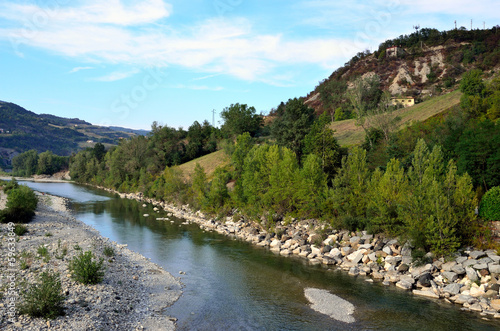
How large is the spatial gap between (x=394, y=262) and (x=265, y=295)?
1154 cm

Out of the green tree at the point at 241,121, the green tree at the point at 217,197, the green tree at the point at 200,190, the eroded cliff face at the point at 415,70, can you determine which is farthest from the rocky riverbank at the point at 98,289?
the eroded cliff face at the point at 415,70

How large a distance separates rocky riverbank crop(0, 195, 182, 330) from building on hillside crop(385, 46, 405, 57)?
14377 centimetres

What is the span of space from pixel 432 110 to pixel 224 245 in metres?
49.6

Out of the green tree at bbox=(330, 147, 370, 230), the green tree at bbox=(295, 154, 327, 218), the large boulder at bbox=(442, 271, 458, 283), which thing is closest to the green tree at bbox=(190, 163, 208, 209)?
the green tree at bbox=(295, 154, 327, 218)

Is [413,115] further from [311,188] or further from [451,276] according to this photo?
[451,276]

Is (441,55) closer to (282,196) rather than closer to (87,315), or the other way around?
(282,196)

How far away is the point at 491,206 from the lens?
2650 cm

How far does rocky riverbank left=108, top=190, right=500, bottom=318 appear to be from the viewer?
2198cm

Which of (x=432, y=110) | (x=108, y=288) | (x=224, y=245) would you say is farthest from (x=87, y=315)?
(x=432, y=110)

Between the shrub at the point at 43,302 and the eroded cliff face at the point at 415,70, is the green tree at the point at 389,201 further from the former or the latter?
the eroded cliff face at the point at 415,70

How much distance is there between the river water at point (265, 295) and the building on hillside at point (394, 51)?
13399cm

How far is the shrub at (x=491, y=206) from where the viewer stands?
86.0 feet

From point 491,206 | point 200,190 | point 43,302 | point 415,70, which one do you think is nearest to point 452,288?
point 491,206

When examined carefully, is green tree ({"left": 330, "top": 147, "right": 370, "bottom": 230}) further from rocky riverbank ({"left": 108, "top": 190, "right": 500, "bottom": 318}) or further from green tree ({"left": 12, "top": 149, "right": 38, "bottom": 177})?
green tree ({"left": 12, "top": 149, "right": 38, "bottom": 177})
